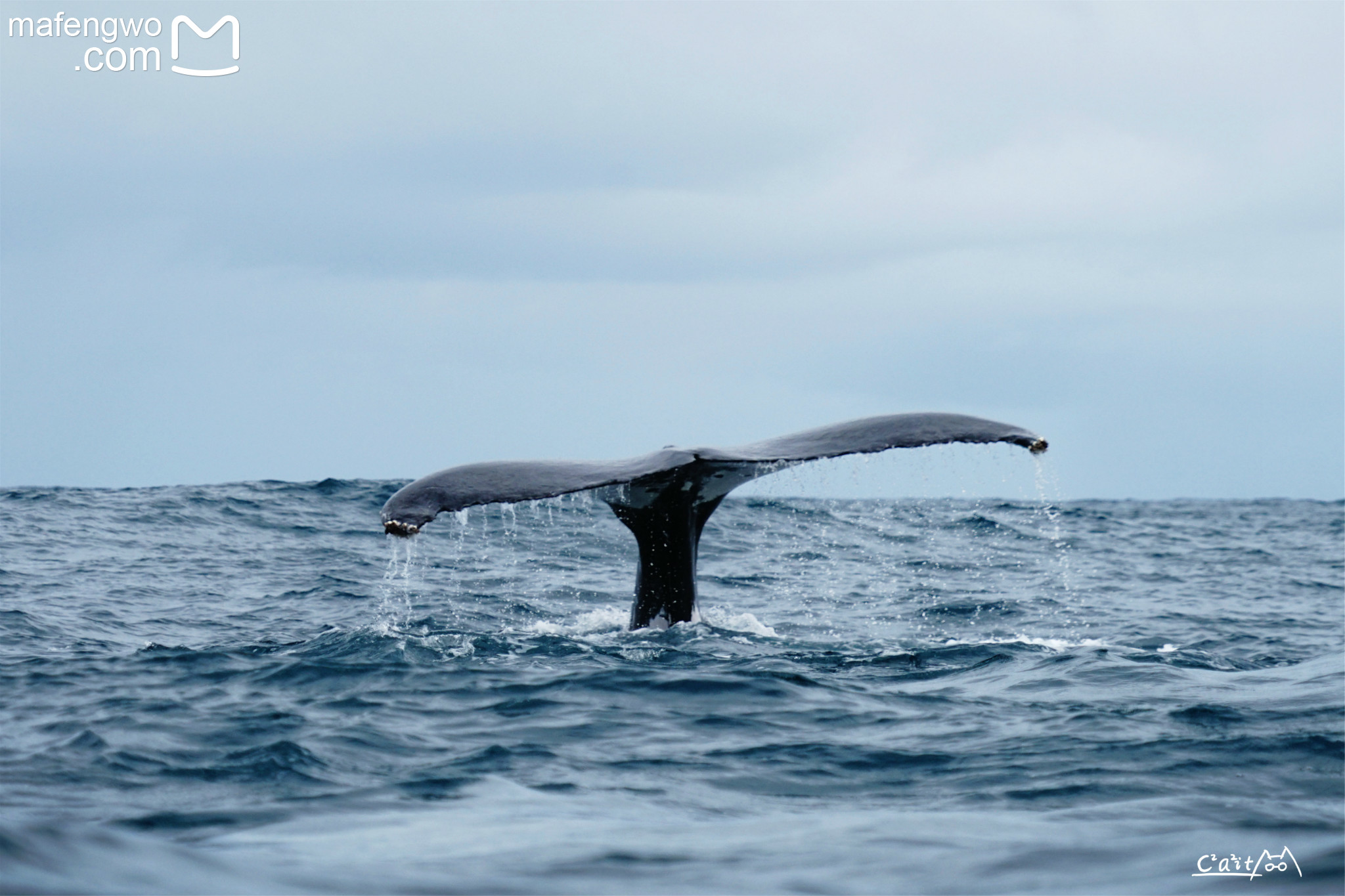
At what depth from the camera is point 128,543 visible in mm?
19062

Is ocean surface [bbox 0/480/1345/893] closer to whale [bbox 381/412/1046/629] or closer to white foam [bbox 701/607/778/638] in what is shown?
white foam [bbox 701/607/778/638]

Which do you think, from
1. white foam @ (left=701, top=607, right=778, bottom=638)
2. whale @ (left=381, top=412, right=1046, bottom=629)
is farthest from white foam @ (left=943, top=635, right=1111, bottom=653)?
whale @ (left=381, top=412, right=1046, bottom=629)

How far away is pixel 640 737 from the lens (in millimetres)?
7348

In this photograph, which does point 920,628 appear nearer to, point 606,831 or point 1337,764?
point 1337,764

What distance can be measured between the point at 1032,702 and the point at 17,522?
1754cm

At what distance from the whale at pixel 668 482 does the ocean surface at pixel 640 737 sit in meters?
0.35

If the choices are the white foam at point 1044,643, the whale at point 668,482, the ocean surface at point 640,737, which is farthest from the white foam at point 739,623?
the white foam at point 1044,643

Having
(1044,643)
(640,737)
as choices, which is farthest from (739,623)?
(640,737)

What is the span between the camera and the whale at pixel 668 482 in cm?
765

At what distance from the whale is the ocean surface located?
1.15 ft

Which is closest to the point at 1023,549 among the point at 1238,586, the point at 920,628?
the point at 1238,586

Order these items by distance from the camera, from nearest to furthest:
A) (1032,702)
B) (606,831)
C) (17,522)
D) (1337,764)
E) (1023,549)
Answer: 1. (606,831)
2. (1337,764)
3. (1032,702)
4. (17,522)
5. (1023,549)

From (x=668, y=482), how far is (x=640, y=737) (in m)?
2.40

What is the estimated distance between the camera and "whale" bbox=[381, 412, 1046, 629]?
25.1 feet
